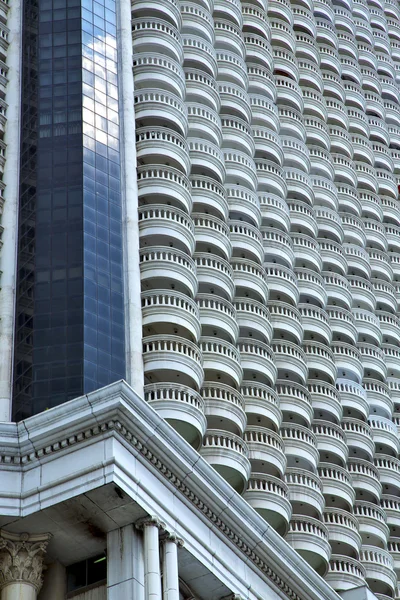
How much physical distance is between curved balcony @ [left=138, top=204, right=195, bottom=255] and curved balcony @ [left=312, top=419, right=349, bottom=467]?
42.5ft

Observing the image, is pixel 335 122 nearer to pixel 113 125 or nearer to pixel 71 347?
pixel 113 125

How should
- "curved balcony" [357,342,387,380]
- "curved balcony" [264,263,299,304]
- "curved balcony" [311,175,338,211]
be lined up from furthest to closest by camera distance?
1. "curved balcony" [311,175,338,211]
2. "curved balcony" [357,342,387,380]
3. "curved balcony" [264,263,299,304]

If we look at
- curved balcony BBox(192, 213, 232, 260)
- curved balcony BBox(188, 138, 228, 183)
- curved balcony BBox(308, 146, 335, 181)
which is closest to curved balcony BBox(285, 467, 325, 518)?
curved balcony BBox(192, 213, 232, 260)

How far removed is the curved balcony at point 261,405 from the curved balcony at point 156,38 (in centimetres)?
1970

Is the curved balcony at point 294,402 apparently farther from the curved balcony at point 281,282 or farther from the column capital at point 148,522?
the column capital at point 148,522

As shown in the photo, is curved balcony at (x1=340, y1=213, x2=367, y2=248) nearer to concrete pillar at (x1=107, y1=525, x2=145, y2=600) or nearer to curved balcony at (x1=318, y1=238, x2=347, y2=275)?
curved balcony at (x1=318, y1=238, x2=347, y2=275)

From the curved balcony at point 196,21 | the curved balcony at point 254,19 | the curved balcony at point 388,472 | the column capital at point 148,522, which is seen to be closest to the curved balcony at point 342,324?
the curved balcony at point 388,472

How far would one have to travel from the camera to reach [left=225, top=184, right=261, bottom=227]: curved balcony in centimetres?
7962

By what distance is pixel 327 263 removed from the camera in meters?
88.4

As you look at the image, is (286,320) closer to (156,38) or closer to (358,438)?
(358,438)

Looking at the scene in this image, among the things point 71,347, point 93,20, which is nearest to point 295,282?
point 93,20

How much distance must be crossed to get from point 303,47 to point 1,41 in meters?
33.0

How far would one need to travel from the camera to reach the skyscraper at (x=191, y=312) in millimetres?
49875

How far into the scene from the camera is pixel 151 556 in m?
48.6
